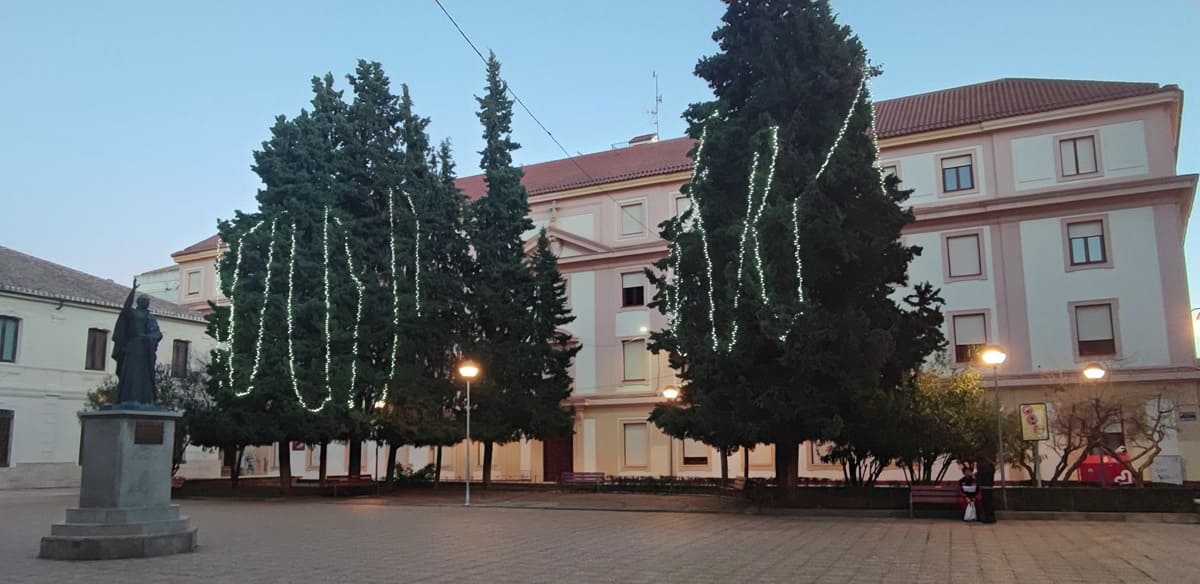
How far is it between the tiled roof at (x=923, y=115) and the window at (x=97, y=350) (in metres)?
18.2

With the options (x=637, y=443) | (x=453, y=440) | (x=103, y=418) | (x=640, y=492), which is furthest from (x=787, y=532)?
(x=637, y=443)

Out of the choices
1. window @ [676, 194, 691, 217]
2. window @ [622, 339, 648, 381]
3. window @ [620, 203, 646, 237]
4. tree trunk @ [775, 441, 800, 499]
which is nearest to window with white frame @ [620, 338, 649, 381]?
window @ [622, 339, 648, 381]

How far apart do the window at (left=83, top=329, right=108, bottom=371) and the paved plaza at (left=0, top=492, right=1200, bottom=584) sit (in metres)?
23.6

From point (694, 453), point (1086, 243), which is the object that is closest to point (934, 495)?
point (1086, 243)

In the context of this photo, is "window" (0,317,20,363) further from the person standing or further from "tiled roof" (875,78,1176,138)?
the person standing

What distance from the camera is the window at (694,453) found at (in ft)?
127

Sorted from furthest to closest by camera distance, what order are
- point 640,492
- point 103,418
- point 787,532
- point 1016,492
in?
point 640,492, point 1016,492, point 787,532, point 103,418

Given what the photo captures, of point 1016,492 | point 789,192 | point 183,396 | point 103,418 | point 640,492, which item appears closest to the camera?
point 103,418

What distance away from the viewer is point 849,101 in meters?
22.9

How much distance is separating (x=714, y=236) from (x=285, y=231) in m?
14.8

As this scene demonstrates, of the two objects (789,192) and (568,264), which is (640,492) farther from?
(568,264)

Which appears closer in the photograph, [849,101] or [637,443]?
[849,101]

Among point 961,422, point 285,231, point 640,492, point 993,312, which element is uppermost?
point 285,231

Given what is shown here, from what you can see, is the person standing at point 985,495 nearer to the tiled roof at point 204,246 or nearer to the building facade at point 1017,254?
the building facade at point 1017,254
